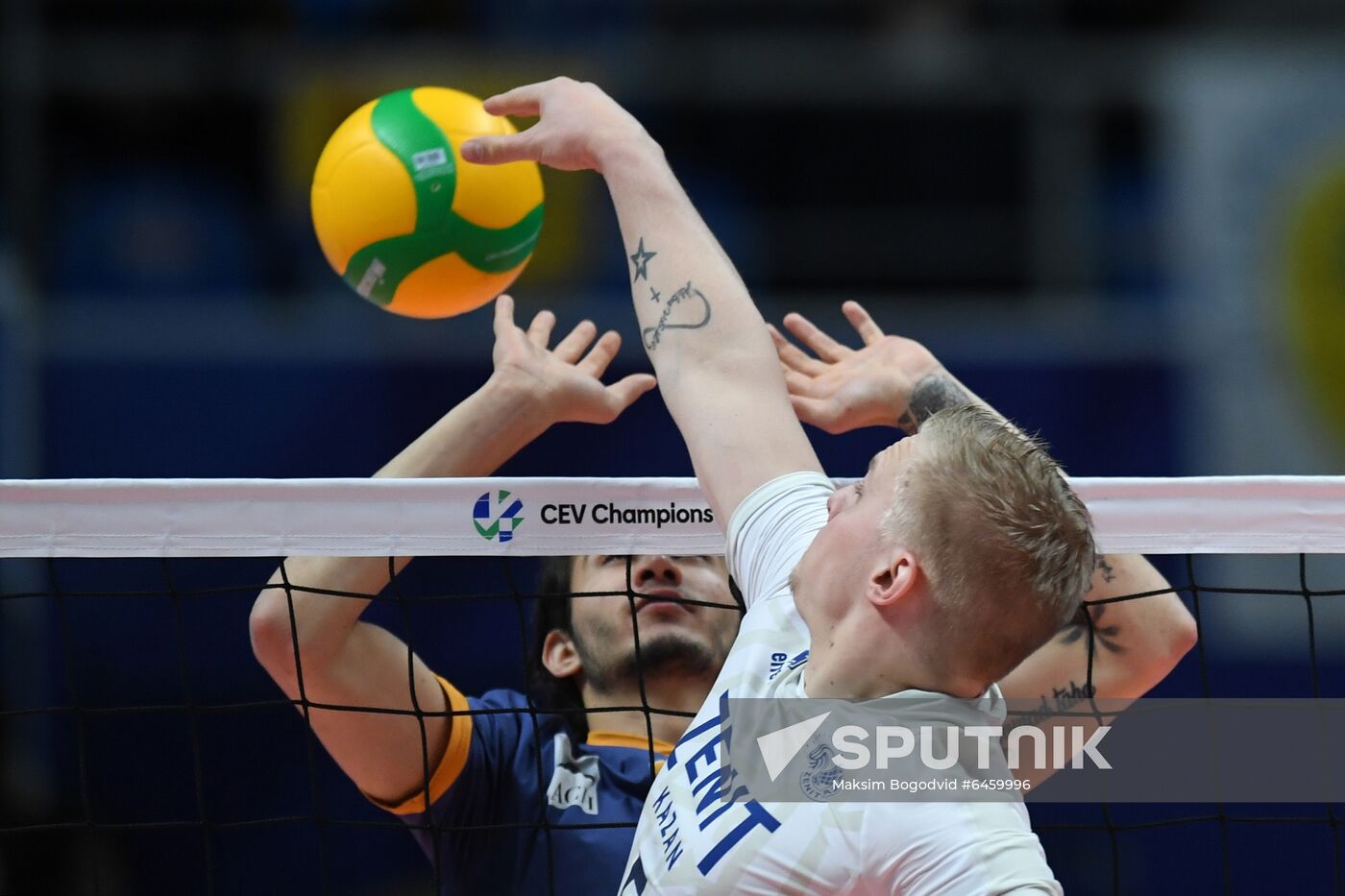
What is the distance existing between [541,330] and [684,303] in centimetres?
71

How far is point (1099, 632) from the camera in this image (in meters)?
3.55

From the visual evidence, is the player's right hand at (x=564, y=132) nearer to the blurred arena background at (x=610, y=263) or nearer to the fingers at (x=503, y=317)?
the fingers at (x=503, y=317)

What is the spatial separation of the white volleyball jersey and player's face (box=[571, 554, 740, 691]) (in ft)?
2.89

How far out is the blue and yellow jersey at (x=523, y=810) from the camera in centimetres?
347

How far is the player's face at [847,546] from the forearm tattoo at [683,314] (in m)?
0.50

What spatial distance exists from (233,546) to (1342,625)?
6033 mm

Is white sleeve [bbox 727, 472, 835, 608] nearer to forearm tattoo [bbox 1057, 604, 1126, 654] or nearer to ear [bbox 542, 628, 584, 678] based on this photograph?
forearm tattoo [bbox 1057, 604, 1126, 654]

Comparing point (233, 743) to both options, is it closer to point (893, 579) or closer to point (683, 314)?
point (683, 314)

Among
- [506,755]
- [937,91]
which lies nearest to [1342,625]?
[937,91]

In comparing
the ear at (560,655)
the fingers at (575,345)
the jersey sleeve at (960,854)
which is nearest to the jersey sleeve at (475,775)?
the ear at (560,655)

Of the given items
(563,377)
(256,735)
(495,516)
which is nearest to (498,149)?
(563,377)

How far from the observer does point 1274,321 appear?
352 inches

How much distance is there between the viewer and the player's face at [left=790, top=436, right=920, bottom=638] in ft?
8.52

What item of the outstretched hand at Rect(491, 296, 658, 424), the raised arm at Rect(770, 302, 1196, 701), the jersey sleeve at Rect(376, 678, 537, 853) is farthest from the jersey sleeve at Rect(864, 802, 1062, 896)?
the outstretched hand at Rect(491, 296, 658, 424)
